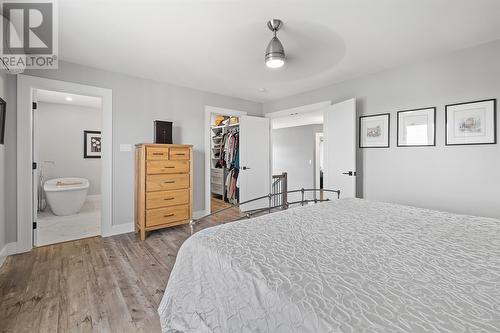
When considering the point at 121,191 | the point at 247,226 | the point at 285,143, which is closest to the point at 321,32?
the point at 247,226

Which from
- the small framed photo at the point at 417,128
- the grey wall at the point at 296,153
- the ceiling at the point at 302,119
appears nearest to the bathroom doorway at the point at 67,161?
the ceiling at the point at 302,119

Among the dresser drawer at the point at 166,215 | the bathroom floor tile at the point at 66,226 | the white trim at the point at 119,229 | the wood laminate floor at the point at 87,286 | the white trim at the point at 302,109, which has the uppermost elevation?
the white trim at the point at 302,109

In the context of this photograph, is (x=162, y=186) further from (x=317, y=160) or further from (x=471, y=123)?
(x=317, y=160)

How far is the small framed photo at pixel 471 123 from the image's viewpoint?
244 cm

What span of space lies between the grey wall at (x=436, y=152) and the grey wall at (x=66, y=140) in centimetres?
586

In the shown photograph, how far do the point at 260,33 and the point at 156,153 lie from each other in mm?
2023

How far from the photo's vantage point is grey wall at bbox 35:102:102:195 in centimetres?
519

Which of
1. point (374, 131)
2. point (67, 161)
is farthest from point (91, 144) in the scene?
point (374, 131)

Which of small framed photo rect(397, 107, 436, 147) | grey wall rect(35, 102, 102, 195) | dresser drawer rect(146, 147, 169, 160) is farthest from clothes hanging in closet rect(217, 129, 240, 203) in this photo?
grey wall rect(35, 102, 102, 195)

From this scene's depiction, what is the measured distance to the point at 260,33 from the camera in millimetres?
2268

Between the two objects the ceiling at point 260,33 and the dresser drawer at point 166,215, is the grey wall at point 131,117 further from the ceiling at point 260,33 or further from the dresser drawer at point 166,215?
the dresser drawer at point 166,215

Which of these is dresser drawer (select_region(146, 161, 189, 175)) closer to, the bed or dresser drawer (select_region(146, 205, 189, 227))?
dresser drawer (select_region(146, 205, 189, 227))

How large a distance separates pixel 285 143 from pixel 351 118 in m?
4.98

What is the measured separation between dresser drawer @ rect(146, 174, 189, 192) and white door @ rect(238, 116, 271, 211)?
4.56ft
